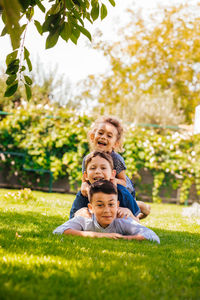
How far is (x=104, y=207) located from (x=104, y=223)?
0.59 feet

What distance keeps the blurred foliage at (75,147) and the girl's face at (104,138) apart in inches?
162

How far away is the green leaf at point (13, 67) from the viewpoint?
2.28 meters

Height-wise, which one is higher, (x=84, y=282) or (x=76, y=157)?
(x=76, y=157)

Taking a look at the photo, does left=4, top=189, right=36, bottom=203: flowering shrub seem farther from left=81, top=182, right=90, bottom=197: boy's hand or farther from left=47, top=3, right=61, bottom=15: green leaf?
left=47, top=3, right=61, bottom=15: green leaf

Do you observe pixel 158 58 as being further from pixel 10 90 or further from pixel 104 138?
pixel 10 90

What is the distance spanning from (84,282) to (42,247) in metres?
0.80

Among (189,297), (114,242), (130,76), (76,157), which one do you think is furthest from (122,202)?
(130,76)

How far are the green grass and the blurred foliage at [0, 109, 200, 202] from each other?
502 centimetres

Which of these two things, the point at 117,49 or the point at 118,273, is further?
the point at 117,49

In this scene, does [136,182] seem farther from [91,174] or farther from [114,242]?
[114,242]

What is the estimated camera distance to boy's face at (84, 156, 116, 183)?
11.4ft

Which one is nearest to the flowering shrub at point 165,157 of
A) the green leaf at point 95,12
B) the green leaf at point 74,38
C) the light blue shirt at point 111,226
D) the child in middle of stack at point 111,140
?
the child in middle of stack at point 111,140

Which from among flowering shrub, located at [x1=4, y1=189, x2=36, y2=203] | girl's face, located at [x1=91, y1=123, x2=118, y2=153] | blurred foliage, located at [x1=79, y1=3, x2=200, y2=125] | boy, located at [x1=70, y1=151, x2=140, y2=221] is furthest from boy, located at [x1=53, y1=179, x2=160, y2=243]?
blurred foliage, located at [x1=79, y1=3, x2=200, y2=125]

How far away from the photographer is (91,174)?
350 cm
